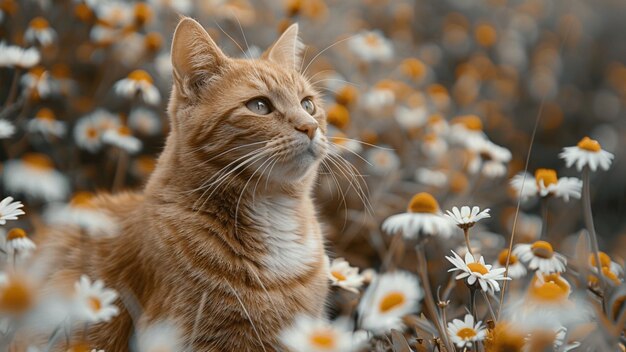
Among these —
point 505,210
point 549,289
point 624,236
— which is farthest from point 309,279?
point 624,236

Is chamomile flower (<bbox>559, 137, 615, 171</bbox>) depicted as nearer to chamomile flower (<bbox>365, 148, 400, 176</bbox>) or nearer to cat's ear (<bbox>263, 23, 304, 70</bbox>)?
cat's ear (<bbox>263, 23, 304, 70</bbox>)

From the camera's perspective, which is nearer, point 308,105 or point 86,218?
point 86,218

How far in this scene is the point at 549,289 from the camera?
136cm

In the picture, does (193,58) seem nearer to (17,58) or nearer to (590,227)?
(17,58)

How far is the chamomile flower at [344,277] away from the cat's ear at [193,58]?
0.67m

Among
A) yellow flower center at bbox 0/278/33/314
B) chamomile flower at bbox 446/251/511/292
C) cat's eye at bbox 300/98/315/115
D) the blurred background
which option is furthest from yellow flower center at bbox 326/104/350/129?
yellow flower center at bbox 0/278/33/314

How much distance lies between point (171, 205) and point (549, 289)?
3.23ft

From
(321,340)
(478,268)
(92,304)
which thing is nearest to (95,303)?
(92,304)

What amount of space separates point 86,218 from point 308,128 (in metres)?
0.72

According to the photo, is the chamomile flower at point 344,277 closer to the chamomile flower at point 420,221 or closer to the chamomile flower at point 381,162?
the chamomile flower at point 420,221

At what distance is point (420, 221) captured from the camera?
178cm

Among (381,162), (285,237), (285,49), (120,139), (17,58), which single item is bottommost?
(381,162)

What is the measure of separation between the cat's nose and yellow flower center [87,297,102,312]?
71 centimetres

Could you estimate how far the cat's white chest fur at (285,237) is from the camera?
176 cm
